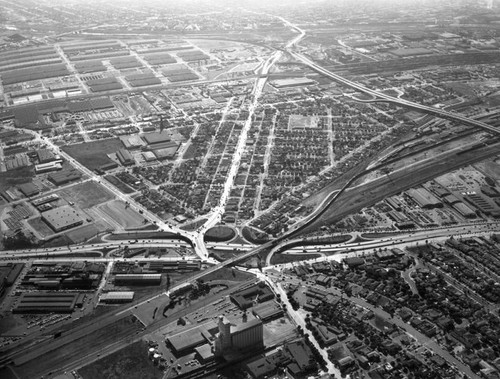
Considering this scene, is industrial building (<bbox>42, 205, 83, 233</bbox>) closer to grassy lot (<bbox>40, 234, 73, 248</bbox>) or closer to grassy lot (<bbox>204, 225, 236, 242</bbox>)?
grassy lot (<bbox>40, 234, 73, 248</bbox>)

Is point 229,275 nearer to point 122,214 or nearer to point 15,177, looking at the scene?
point 122,214

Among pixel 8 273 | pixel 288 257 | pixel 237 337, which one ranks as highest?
pixel 237 337

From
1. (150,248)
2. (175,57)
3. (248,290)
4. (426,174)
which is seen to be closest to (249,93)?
(175,57)

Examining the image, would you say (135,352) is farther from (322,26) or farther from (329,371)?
(322,26)

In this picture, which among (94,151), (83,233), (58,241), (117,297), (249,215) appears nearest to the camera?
(117,297)

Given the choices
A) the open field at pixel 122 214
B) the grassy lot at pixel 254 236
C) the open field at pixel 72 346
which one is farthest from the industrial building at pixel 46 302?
the grassy lot at pixel 254 236

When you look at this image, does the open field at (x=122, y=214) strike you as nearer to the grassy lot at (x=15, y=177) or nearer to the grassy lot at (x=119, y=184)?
the grassy lot at (x=119, y=184)

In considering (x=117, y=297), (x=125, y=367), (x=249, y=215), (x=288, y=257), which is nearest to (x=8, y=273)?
(x=117, y=297)
